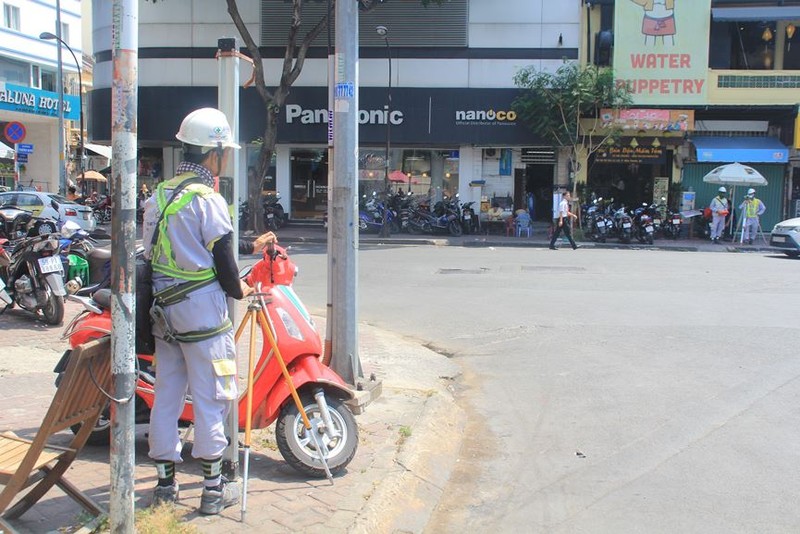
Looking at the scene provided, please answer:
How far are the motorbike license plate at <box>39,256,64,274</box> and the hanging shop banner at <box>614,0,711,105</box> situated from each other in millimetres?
22040

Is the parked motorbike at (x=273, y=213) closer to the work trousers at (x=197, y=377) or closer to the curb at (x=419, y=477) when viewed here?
the curb at (x=419, y=477)

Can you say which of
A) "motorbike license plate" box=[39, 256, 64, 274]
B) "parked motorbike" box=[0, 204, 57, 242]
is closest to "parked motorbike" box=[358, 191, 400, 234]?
"parked motorbike" box=[0, 204, 57, 242]

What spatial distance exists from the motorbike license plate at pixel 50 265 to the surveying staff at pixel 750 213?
865 inches

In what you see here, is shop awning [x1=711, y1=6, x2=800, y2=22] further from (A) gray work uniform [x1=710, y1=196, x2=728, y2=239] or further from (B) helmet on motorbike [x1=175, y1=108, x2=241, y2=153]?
(B) helmet on motorbike [x1=175, y1=108, x2=241, y2=153]

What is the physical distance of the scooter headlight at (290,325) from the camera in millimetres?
4473

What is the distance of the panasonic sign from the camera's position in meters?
26.8

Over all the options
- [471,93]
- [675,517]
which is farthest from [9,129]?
[675,517]

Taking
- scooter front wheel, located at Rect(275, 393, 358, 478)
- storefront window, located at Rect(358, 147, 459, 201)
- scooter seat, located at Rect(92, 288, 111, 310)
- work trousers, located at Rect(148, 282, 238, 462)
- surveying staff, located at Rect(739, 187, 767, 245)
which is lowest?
scooter front wheel, located at Rect(275, 393, 358, 478)

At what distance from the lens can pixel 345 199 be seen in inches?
241

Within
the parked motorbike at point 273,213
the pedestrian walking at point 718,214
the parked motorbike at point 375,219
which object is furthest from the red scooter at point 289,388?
the pedestrian walking at point 718,214

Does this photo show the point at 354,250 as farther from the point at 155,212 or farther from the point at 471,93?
the point at 471,93

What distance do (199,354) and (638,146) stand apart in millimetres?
25552

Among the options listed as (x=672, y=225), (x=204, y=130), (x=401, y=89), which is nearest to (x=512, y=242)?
(x=672, y=225)

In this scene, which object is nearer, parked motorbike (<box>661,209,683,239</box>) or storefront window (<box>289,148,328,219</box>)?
parked motorbike (<box>661,209,683,239</box>)
